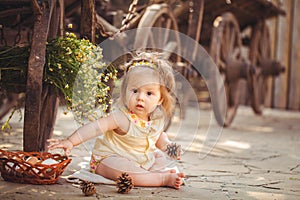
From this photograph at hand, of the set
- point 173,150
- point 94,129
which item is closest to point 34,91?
point 94,129

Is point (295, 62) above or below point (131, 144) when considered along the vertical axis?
above

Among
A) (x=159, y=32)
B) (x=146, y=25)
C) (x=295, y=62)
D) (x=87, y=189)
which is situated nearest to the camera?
(x=87, y=189)

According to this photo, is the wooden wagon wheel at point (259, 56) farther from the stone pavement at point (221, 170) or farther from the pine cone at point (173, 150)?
the pine cone at point (173, 150)

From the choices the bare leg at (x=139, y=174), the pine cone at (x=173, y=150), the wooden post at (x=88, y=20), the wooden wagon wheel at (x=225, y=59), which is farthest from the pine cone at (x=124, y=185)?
the wooden wagon wheel at (x=225, y=59)

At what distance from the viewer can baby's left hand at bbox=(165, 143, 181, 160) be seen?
7.07ft

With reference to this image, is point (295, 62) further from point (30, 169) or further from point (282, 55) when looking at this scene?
point (30, 169)

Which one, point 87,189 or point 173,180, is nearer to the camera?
point 87,189

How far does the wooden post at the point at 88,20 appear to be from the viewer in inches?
94.1

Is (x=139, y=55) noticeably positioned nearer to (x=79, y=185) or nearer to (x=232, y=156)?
(x=79, y=185)

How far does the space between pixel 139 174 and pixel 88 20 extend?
0.87 m

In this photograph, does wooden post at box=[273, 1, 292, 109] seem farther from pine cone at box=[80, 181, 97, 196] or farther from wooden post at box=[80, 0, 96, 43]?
pine cone at box=[80, 181, 97, 196]

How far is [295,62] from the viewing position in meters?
7.94

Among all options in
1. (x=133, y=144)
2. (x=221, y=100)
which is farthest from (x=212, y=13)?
(x=133, y=144)

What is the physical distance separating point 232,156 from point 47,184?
1.50m
